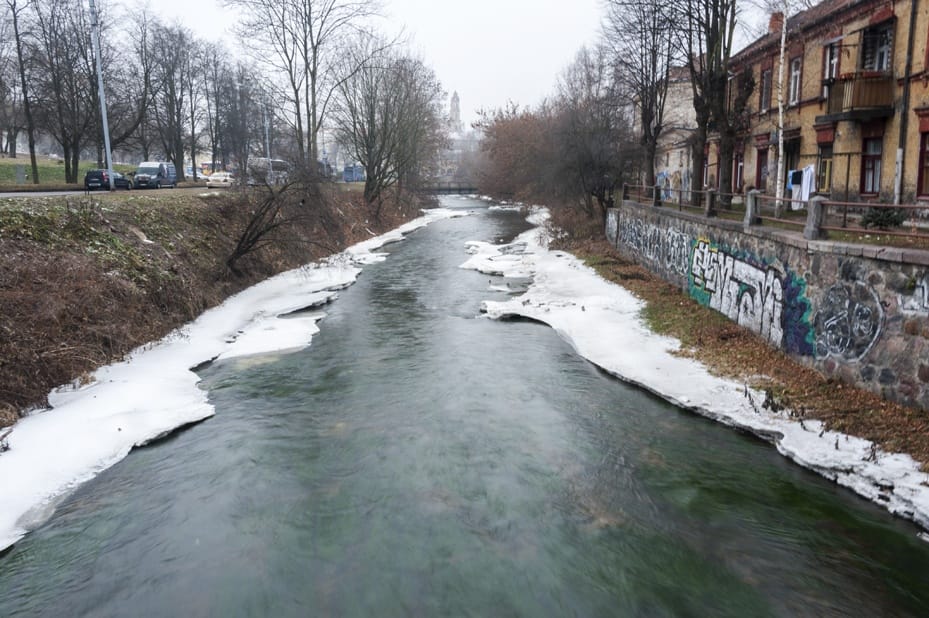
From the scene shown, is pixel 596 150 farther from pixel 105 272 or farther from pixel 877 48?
pixel 105 272

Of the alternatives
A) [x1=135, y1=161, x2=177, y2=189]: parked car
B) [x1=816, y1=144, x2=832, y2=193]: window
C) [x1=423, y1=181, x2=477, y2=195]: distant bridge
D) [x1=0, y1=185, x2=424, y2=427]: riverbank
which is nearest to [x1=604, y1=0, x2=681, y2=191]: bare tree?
[x1=816, y1=144, x2=832, y2=193]: window

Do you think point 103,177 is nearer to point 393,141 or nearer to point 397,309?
point 393,141

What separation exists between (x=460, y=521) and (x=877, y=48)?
22267 mm

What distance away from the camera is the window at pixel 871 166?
849 inches

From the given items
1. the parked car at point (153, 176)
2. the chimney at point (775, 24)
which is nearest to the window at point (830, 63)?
the chimney at point (775, 24)

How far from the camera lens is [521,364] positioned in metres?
14.5

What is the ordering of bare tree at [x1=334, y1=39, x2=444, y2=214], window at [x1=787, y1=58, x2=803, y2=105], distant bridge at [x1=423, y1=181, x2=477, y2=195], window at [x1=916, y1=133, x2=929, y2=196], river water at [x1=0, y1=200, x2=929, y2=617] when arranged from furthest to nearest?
distant bridge at [x1=423, y1=181, x2=477, y2=195], bare tree at [x1=334, y1=39, x2=444, y2=214], window at [x1=787, y1=58, x2=803, y2=105], window at [x1=916, y1=133, x2=929, y2=196], river water at [x1=0, y1=200, x2=929, y2=617]

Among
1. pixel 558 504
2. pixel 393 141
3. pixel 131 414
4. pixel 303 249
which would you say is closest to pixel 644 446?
pixel 558 504

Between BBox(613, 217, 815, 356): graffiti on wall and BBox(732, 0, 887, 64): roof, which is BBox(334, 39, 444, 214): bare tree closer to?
BBox(732, 0, 887, 64): roof

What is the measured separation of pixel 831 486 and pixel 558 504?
3.79 m

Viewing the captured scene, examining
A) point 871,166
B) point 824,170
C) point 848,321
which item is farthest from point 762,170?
point 848,321

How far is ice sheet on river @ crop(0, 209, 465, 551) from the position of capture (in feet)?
29.2

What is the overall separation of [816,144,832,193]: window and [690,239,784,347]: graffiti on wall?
899cm

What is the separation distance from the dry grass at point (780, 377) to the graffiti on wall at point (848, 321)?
55 cm
